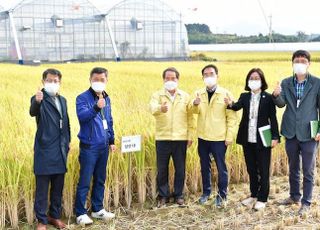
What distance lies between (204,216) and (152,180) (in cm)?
69

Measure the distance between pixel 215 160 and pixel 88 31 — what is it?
2681cm

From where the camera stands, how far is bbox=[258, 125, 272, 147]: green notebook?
424cm

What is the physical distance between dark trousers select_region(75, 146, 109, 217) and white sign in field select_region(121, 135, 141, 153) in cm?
17

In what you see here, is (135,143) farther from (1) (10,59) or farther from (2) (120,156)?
(1) (10,59)

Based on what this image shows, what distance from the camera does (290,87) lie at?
14.0 feet

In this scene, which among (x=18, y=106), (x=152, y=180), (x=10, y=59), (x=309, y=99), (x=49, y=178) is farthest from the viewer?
(x=10, y=59)

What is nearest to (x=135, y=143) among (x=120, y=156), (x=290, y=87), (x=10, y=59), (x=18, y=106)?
(x=120, y=156)

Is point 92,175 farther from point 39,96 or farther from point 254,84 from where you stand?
point 254,84

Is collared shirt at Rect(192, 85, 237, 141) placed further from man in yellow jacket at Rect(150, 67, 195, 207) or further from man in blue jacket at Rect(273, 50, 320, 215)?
man in blue jacket at Rect(273, 50, 320, 215)

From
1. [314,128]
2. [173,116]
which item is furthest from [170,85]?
[314,128]

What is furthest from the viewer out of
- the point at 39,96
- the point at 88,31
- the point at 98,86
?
the point at 88,31

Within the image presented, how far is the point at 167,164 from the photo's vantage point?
14.5 ft

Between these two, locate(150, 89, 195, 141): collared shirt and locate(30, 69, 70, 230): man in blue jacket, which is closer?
locate(30, 69, 70, 230): man in blue jacket

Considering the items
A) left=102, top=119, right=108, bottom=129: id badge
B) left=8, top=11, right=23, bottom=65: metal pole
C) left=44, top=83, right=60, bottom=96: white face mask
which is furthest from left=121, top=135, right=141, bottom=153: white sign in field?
left=8, top=11, right=23, bottom=65: metal pole
